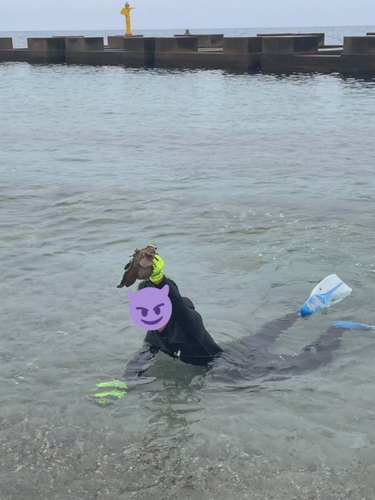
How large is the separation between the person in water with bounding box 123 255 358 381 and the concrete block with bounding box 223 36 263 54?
30729mm

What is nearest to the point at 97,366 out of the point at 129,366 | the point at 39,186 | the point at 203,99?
the point at 129,366

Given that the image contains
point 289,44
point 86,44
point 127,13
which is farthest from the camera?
point 127,13

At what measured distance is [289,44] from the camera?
32.8 meters

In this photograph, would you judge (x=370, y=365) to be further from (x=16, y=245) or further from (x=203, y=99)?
(x=203, y=99)

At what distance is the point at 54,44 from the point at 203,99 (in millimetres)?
23737

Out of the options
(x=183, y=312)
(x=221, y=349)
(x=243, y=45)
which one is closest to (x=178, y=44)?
(x=243, y=45)

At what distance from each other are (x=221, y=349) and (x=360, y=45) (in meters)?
27.9

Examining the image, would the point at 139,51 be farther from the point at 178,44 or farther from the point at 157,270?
the point at 157,270

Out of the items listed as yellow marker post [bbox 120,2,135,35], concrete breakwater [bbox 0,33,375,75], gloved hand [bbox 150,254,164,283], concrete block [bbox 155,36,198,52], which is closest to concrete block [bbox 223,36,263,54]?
concrete breakwater [bbox 0,33,375,75]

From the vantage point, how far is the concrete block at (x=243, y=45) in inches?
1356

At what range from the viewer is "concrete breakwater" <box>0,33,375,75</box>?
30.9 meters

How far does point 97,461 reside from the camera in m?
4.20

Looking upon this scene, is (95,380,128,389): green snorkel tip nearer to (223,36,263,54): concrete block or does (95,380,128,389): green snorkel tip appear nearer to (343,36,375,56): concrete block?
(343,36,375,56): concrete block

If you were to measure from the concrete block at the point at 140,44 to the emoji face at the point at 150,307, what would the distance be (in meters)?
37.8
